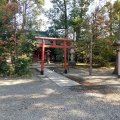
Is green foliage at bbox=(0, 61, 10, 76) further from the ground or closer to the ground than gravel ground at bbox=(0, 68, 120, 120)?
further from the ground

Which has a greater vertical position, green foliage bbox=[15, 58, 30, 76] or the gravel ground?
green foliage bbox=[15, 58, 30, 76]

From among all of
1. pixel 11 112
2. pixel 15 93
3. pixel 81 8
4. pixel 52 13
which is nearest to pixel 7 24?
pixel 15 93

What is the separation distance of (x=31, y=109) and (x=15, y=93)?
1820 mm

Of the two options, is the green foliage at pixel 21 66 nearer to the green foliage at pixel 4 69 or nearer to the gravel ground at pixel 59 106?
the green foliage at pixel 4 69

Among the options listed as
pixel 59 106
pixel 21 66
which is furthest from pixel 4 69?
pixel 59 106

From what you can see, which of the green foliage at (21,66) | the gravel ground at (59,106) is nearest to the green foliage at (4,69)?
Result: the green foliage at (21,66)

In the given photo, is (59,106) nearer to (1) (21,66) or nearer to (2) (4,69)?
(1) (21,66)

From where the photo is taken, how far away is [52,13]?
2147 cm

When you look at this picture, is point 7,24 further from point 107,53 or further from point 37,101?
point 107,53

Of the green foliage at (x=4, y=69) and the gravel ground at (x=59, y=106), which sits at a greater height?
the green foliage at (x=4, y=69)

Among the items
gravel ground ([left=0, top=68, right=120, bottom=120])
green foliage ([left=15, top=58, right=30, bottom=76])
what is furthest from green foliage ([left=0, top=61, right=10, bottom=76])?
gravel ground ([left=0, top=68, right=120, bottom=120])

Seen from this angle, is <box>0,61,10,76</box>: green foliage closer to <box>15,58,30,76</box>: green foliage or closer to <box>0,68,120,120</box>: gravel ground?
<box>15,58,30,76</box>: green foliage

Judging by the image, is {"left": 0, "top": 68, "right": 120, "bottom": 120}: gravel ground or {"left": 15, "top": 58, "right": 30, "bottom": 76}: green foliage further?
{"left": 15, "top": 58, "right": 30, "bottom": 76}: green foliage

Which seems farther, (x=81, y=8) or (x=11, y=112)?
(x=81, y=8)
